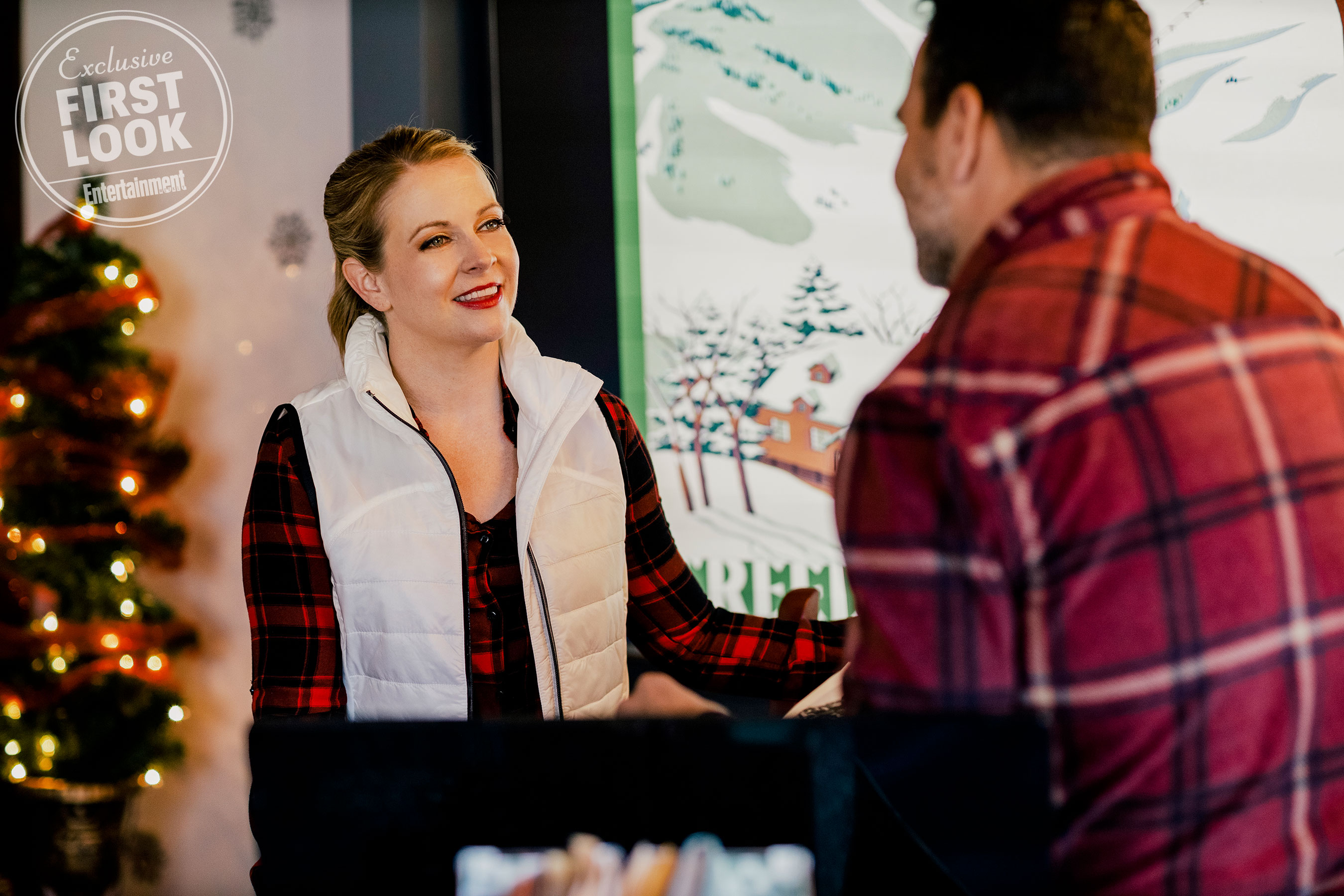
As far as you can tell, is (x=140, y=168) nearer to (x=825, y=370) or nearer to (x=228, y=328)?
(x=228, y=328)

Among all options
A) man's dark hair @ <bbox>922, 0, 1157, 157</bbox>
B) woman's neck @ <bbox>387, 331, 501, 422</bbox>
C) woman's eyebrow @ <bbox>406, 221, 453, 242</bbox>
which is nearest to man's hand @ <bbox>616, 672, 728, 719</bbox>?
man's dark hair @ <bbox>922, 0, 1157, 157</bbox>

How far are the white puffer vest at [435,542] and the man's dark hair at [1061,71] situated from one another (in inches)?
34.6

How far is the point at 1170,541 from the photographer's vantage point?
651mm

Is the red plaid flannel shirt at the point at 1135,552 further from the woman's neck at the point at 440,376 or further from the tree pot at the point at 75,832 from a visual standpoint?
the tree pot at the point at 75,832

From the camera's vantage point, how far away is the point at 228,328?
2633 mm

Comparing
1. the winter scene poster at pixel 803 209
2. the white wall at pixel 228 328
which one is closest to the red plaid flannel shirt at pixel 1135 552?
the winter scene poster at pixel 803 209

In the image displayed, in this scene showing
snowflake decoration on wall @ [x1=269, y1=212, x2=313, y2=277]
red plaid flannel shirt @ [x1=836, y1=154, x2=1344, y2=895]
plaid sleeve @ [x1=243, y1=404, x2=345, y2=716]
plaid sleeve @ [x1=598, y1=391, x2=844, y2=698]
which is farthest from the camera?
snowflake decoration on wall @ [x1=269, y1=212, x2=313, y2=277]

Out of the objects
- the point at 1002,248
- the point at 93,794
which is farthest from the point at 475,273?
the point at 93,794

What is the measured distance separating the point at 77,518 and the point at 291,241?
0.85 m

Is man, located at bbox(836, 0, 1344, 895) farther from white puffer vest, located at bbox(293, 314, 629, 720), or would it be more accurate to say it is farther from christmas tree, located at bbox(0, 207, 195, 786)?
christmas tree, located at bbox(0, 207, 195, 786)

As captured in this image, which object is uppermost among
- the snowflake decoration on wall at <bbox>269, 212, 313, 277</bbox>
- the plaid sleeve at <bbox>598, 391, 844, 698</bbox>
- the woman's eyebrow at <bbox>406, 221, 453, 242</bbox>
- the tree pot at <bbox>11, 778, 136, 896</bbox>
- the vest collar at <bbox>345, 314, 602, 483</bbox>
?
the snowflake decoration on wall at <bbox>269, 212, 313, 277</bbox>

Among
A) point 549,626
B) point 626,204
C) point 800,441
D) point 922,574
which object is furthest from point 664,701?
point 626,204

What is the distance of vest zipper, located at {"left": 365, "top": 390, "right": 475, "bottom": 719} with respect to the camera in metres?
1.45

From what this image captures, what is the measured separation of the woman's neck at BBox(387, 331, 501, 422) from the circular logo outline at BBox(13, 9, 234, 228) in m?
1.29
